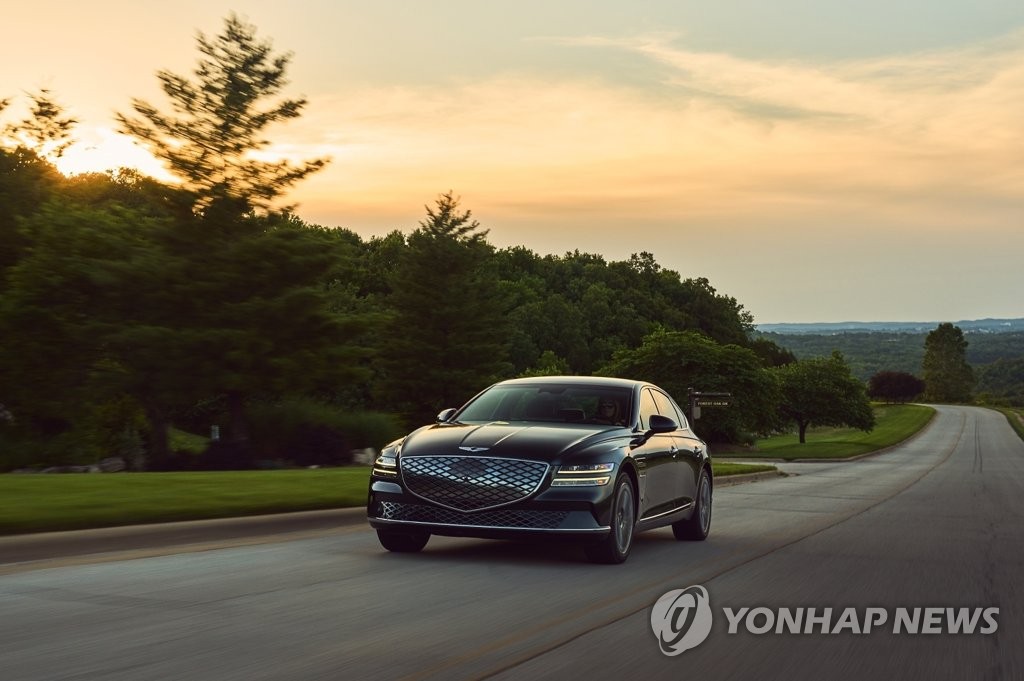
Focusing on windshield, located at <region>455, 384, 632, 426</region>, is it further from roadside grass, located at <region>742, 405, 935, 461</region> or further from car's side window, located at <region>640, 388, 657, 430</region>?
roadside grass, located at <region>742, 405, 935, 461</region>

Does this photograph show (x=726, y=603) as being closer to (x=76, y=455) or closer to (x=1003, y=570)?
(x=1003, y=570)

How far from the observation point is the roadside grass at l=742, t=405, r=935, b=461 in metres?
75.8

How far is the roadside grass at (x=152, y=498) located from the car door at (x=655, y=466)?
5.18 m

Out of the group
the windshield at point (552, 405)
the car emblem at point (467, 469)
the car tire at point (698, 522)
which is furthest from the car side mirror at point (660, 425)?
the car emblem at point (467, 469)

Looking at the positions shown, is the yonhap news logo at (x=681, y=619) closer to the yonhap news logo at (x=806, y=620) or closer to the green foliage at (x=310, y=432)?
the yonhap news logo at (x=806, y=620)

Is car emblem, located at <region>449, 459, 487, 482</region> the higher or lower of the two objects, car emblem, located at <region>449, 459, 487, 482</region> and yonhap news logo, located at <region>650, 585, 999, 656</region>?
the higher

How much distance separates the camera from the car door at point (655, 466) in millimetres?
11844

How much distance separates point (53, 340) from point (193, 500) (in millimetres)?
20432

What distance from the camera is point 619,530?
11.1 m

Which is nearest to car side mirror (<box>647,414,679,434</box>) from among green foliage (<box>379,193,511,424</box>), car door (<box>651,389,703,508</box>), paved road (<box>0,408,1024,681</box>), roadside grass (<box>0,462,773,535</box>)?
car door (<box>651,389,703,508</box>)

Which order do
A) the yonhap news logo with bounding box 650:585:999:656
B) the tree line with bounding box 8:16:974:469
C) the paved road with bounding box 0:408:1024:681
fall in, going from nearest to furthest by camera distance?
the paved road with bounding box 0:408:1024:681
the yonhap news logo with bounding box 650:585:999:656
the tree line with bounding box 8:16:974:469

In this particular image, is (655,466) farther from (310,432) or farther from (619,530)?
(310,432)

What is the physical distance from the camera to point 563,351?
406ft

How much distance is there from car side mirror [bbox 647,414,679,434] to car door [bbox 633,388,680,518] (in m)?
0.08
